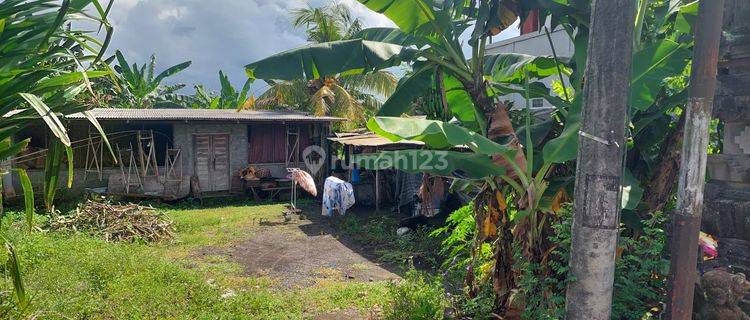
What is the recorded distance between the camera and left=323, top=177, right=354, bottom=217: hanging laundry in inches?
433

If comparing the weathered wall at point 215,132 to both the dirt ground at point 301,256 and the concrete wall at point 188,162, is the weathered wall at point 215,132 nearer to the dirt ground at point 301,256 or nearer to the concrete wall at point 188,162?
the concrete wall at point 188,162

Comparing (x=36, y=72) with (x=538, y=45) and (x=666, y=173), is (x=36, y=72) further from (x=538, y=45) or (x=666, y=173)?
(x=538, y=45)

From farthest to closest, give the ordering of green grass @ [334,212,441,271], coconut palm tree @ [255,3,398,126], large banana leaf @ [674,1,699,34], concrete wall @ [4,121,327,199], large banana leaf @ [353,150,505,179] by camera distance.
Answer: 1. coconut palm tree @ [255,3,398,126]
2. concrete wall @ [4,121,327,199]
3. green grass @ [334,212,441,271]
4. large banana leaf @ [674,1,699,34]
5. large banana leaf @ [353,150,505,179]

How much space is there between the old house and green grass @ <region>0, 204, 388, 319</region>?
528 cm

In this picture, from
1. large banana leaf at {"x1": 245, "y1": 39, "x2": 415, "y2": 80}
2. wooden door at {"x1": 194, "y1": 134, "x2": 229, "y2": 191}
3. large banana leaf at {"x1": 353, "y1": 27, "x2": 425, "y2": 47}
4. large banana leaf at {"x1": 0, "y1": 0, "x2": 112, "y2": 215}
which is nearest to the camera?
large banana leaf at {"x1": 0, "y1": 0, "x2": 112, "y2": 215}

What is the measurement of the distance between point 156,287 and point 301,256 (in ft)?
8.92

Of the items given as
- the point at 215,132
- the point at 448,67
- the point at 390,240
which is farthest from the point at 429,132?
the point at 215,132

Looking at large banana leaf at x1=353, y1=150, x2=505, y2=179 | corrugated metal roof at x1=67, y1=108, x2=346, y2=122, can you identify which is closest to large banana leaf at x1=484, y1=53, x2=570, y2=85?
large banana leaf at x1=353, y1=150, x2=505, y2=179

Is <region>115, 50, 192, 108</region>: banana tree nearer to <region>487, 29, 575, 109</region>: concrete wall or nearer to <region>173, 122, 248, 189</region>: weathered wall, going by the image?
<region>173, 122, 248, 189</region>: weathered wall

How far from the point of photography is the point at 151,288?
18.3 feet

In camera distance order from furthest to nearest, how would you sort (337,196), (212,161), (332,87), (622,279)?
(332,87)
(212,161)
(337,196)
(622,279)

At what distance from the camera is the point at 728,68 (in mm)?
3359

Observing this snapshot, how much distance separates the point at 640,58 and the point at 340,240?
6534 millimetres

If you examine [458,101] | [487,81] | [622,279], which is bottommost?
[622,279]
